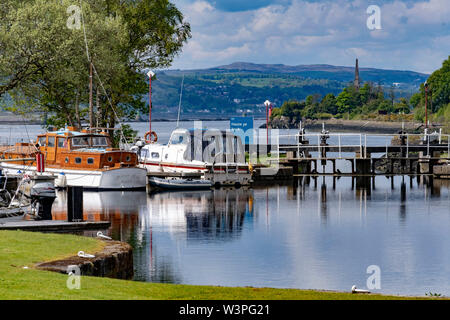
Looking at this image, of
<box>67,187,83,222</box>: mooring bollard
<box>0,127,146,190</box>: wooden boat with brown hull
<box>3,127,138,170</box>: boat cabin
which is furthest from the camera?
<box>0,127,146,190</box>: wooden boat with brown hull

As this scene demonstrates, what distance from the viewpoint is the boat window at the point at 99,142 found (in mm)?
60772

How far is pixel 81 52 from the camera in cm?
6500

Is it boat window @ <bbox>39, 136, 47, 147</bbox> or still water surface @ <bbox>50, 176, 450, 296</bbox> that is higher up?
boat window @ <bbox>39, 136, 47, 147</bbox>

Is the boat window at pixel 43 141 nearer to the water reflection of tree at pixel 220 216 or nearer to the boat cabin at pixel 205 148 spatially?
the boat cabin at pixel 205 148

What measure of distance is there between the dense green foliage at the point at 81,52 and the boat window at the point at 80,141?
19.2ft

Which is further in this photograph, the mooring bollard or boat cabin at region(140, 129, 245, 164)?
boat cabin at region(140, 129, 245, 164)

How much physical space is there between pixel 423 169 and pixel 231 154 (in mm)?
20288

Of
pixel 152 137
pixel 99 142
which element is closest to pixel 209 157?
pixel 99 142

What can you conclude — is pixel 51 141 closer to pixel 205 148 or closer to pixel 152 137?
pixel 205 148

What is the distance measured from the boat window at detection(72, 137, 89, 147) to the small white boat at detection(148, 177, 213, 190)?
17.3 ft

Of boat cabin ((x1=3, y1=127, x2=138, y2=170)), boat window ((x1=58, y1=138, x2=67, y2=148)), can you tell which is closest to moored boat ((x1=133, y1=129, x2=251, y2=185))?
boat cabin ((x1=3, y1=127, x2=138, y2=170))

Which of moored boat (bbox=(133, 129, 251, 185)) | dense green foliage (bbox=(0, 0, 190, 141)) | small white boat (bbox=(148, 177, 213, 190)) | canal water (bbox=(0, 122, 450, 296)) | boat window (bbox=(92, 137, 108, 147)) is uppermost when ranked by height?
dense green foliage (bbox=(0, 0, 190, 141))

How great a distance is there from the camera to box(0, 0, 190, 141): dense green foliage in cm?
5938

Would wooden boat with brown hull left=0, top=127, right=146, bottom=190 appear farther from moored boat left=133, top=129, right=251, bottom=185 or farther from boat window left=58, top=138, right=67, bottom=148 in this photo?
moored boat left=133, top=129, right=251, bottom=185
